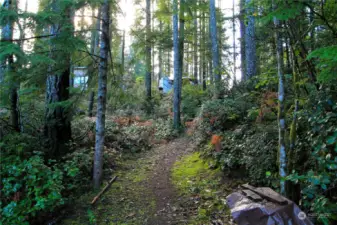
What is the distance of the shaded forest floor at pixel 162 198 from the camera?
422 cm

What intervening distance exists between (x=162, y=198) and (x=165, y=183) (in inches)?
33.7

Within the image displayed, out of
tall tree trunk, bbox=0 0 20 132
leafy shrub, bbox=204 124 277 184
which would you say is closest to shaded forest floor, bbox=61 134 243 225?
leafy shrub, bbox=204 124 277 184

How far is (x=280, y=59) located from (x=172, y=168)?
14.7 ft

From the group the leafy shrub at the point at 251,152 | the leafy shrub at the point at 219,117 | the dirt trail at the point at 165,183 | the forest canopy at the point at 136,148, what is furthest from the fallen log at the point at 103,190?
the leafy shrub at the point at 219,117

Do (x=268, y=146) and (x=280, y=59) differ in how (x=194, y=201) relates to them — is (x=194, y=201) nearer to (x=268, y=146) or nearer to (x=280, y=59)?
(x=268, y=146)

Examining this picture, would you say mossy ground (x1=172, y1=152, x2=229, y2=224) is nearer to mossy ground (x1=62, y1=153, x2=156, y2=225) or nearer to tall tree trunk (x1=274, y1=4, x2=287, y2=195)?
mossy ground (x1=62, y1=153, x2=156, y2=225)

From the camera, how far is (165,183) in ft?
19.3

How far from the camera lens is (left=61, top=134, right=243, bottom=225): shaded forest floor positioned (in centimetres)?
422

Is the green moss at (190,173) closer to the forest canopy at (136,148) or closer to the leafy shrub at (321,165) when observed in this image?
the forest canopy at (136,148)

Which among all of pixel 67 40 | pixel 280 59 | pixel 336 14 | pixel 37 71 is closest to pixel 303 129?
pixel 280 59

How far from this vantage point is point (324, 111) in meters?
3.10

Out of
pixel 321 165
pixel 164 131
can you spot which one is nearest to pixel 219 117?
pixel 321 165

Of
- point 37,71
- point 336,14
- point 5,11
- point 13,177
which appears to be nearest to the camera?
point 336,14

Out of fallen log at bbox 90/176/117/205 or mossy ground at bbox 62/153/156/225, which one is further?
fallen log at bbox 90/176/117/205
